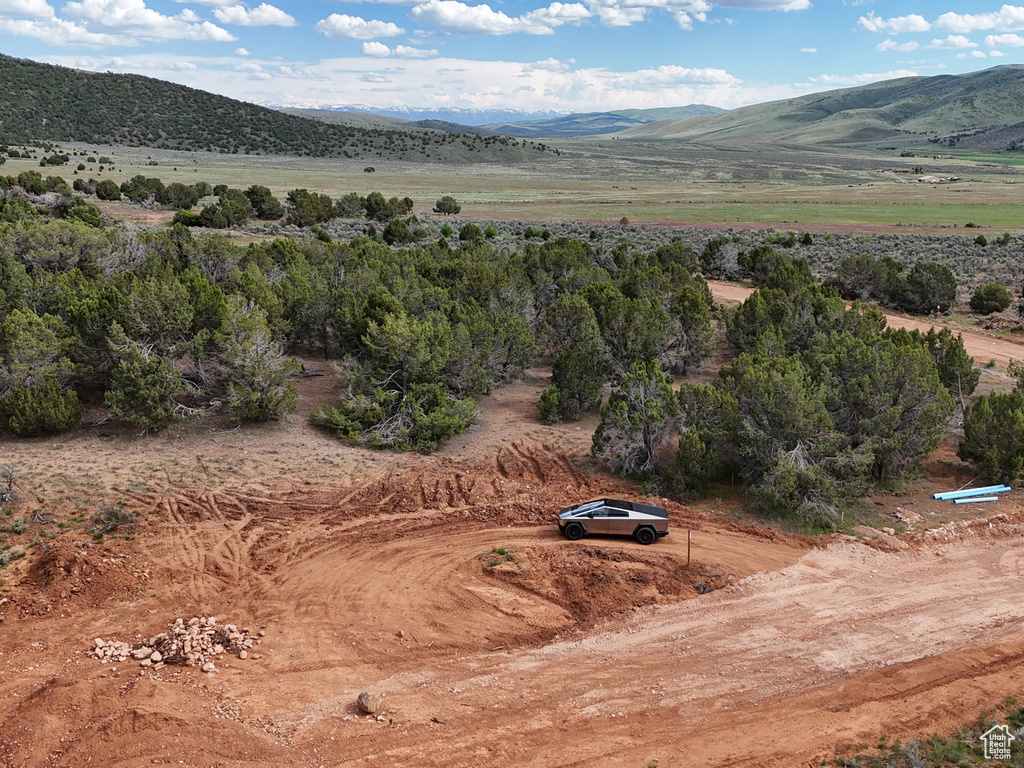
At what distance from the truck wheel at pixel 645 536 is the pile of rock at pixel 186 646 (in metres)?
7.63


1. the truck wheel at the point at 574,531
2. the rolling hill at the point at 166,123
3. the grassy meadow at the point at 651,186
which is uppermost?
the rolling hill at the point at 166,123

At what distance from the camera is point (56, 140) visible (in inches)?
4181

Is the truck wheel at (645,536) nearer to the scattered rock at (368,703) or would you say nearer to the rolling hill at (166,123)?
the scattered rock at (368,703)

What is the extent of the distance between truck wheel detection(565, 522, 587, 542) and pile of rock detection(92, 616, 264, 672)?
252 inches

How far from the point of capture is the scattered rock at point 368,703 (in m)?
10.3

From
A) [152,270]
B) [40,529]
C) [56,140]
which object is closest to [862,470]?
[40,529]

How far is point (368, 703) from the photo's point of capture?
10.3 meters

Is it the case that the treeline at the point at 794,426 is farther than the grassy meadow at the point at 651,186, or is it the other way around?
the grassy meadow at the point at 651,186

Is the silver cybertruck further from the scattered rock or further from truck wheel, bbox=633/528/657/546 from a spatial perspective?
the scattered rock

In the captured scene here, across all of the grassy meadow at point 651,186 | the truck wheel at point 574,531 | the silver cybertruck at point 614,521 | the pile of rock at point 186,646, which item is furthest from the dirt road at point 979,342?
the grassy meadow at point 651,186

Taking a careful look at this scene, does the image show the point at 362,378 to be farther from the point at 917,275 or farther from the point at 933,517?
the point at 917,275

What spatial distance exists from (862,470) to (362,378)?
13.6 m

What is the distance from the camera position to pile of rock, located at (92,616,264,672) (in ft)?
37.0

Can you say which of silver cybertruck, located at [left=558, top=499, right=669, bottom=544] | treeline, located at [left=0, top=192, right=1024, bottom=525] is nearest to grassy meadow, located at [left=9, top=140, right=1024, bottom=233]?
treeline, located at [left=0, top=192, right=1024, bottom=525]
